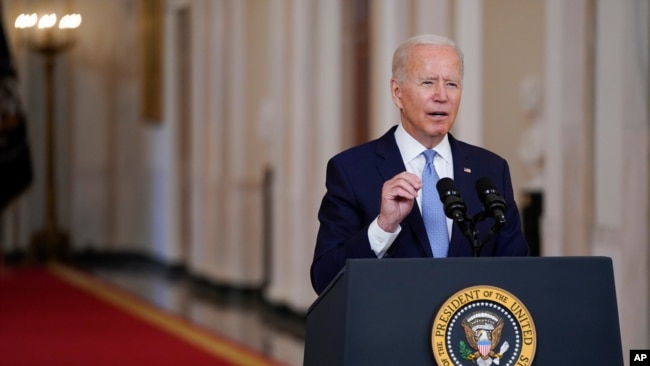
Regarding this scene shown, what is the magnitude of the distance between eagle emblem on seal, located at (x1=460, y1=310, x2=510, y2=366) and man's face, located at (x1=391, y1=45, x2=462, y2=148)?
1.98 feet

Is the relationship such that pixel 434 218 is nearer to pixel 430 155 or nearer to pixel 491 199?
pixel 430 155

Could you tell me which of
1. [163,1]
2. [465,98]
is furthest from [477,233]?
[163,1]

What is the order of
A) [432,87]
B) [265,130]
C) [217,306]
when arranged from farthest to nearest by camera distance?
1. [265,130]
2. [217,306]
3. [432,87]

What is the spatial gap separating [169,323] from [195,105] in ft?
18.5

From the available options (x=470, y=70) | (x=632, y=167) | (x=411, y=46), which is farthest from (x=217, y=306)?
(x=411, y=46)

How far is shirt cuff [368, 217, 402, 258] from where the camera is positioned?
10.5 ft

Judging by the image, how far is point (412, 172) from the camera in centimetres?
337

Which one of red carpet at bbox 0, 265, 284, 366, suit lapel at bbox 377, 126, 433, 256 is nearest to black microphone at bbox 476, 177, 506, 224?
suit lapel at bbox 377, 126, 433, 256

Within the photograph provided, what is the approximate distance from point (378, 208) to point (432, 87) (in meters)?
0.35

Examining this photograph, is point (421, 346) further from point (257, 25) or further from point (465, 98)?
point (257, 25)

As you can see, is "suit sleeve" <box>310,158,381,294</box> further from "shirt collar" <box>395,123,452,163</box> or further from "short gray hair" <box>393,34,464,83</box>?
"short gray hair" <box>393,34,464,83</box>

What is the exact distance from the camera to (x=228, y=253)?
50.3ft

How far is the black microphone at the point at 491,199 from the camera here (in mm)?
Result: 3111

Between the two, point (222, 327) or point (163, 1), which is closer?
point (222, 327)
